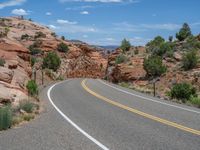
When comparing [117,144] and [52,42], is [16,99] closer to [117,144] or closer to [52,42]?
[117,144]

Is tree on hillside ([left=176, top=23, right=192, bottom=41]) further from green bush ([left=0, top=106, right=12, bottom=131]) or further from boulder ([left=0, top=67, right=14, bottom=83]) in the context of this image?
green bush ([left=0, top=106, right=12, bottom=131])

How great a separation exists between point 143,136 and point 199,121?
3471 millimetres

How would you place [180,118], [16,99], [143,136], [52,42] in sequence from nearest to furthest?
1. [143,136]
2. [180,118]
3. [16,99]
4. [52,42]

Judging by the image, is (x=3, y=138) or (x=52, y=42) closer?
(x=3, y=138)

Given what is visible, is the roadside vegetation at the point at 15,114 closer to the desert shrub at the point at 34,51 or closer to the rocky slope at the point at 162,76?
the rocky slope at the point at 162,76

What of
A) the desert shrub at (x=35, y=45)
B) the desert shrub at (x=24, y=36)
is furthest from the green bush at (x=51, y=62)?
the desert shrub at (x=24, y=36)

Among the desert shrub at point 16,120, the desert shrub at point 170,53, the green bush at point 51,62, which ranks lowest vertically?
the green bush at point 51,62

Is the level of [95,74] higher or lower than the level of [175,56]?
lower

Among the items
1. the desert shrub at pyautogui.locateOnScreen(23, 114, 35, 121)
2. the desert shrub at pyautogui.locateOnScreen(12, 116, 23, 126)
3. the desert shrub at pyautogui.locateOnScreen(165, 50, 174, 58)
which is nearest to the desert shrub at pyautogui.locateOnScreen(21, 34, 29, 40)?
the desert shrub at pyautogui.locateOnScreen(165, 50, 174, 58)

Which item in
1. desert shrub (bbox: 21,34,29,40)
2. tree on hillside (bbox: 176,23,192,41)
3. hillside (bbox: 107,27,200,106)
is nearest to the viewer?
hillside (bbox: 107,27,200,106)

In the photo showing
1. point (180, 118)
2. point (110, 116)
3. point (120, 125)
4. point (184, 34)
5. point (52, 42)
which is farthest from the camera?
point (52, 42)

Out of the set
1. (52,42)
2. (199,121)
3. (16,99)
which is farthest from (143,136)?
(52,42)

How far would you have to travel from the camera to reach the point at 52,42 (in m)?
82.9

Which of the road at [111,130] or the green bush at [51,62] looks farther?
the green bush at [51,62]
